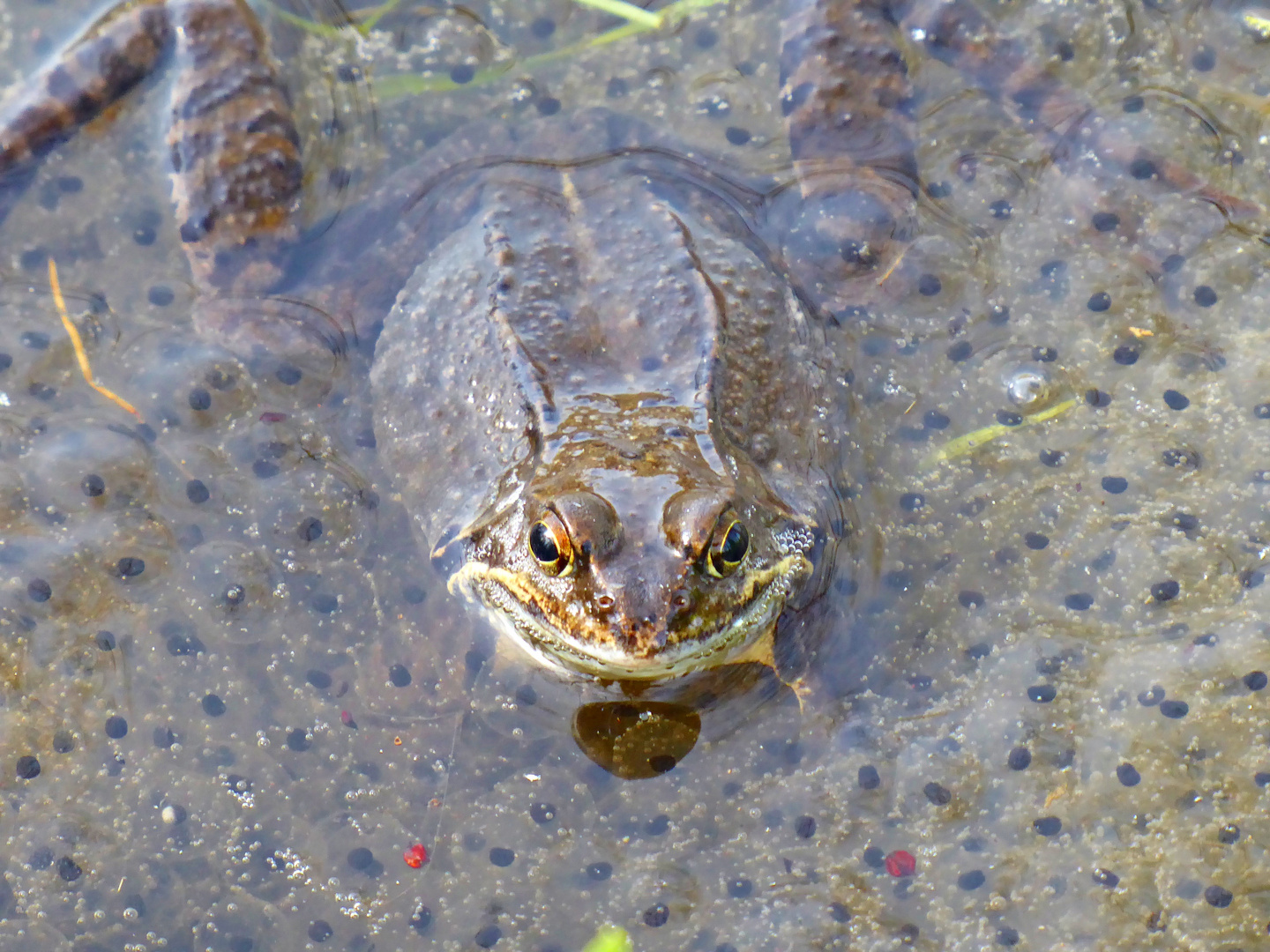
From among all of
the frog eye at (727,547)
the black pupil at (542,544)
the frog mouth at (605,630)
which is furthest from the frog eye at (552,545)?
the frog eye at (727,547)

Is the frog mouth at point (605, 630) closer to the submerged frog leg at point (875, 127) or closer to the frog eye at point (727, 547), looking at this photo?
the frog eye at point (727, 547)

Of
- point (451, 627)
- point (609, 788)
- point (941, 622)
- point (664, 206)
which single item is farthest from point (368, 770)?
point (664, 206)

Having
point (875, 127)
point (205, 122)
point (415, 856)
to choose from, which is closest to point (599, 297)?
point (875, 127)

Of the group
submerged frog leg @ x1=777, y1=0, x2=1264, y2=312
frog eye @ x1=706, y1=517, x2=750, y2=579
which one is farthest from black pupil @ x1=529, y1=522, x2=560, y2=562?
submerged frog leg @ x1=777, y1=0, x2=1264, y2=312

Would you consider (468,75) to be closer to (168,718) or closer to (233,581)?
(233,581)

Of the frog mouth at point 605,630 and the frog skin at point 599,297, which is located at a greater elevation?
the frog skin at point 599,297
